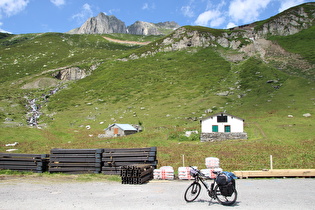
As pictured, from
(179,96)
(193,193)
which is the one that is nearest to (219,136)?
(193,193)

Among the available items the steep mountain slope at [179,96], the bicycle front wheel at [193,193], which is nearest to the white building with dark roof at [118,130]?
the steep mountain slope at [179,96]

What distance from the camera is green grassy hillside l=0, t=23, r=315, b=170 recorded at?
4044cm

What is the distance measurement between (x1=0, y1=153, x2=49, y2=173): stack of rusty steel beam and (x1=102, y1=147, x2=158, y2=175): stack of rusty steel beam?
553cm

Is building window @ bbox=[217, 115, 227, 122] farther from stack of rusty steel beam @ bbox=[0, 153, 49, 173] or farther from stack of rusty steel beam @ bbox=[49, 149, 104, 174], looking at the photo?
stack of rusty steel beam @ bbox=[0, 153, 49, 173]

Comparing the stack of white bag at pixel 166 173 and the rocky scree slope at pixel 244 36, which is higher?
the rocky scree slope at pixel 244 36

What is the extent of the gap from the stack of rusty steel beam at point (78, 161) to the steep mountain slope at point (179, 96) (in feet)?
29.2

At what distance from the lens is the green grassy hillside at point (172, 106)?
133ft

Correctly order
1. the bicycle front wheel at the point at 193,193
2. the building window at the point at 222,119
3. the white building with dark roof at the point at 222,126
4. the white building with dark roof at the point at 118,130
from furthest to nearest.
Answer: the white building with dark roof at the point at 118,130 → the building window at the point at 222,119 → the white building with dark roof at the point at 222,126 → the bicycle front wheel at the point at 193,193

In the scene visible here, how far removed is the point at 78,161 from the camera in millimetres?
22000

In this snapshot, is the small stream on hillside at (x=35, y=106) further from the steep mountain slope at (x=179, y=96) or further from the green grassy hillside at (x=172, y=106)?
the green grassy hillside at (x=172, y=106)

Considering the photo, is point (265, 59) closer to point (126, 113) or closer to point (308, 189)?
point (126, 113)

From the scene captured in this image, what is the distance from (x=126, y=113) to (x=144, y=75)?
47.1 metres

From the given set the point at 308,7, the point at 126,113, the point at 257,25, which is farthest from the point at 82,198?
the point at 308,7

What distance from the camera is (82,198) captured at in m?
Result: 14.5
